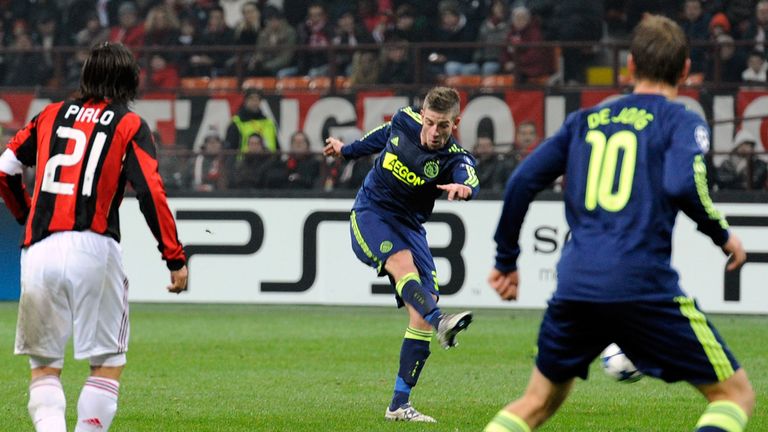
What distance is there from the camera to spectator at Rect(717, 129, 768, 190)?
1573cm

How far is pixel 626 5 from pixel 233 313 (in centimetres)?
680

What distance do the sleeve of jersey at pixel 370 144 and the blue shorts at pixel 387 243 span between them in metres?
0.47

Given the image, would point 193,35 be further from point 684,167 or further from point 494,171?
point 684,167

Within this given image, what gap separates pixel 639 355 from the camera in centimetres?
520

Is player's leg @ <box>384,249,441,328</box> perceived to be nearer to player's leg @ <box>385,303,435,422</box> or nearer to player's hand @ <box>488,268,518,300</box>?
player's leg @ <box>385,303,435,422</box>

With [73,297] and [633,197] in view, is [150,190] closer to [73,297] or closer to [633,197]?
[73,297]

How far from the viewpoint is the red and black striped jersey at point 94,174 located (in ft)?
19.6

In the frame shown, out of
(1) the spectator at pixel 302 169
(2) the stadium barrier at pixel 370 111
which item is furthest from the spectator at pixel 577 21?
(1) the spectator at pixel 302 169

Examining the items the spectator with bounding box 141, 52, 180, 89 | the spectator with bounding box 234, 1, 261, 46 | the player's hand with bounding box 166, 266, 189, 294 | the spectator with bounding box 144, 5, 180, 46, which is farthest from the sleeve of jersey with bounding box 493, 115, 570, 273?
the spectator with bounding box 144, 5, 180, 46

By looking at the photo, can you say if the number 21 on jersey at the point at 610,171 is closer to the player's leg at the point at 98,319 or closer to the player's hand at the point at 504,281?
the player's hand at the point at 504,281

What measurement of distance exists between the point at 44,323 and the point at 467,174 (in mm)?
3205

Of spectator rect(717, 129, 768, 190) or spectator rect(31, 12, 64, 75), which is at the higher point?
spectator rect(31, 12, 64, 75)

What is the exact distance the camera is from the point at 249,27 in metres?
20.0

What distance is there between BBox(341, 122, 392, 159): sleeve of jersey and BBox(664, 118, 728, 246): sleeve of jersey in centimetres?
426
